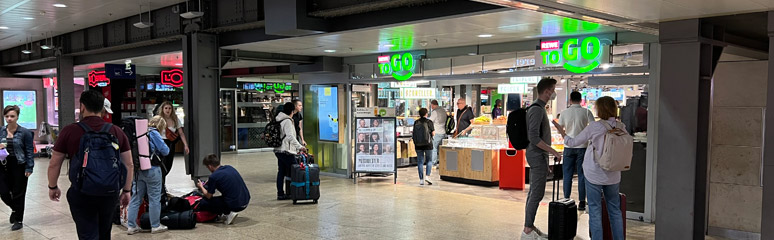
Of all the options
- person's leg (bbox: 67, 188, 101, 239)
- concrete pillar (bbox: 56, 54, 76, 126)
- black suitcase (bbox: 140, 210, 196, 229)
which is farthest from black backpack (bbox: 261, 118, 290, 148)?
concrete pillar (bbox: 56, 54, 76, 126)

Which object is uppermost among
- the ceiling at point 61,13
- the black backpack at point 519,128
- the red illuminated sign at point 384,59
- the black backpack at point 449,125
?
the ceiling at point 61,13

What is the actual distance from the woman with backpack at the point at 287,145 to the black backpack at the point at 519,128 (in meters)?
3.68

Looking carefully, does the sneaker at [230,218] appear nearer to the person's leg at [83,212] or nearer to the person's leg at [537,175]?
the person's leg at [83,212]

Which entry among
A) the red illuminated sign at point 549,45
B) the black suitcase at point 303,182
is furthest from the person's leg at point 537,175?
the black suitcase at point 303,182

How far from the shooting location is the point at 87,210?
4.20 meters

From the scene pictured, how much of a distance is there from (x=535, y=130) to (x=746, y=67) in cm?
248

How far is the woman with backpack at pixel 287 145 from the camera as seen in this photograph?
872 cm

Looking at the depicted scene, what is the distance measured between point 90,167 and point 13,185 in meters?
3.57

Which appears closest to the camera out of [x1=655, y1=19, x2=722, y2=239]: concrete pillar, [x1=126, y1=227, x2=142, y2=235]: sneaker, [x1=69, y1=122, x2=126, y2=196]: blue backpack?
[x1=69, y1=122, x2=126, y2=196]: blue backpack

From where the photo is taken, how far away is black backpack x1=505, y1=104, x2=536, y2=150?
6027 millimetres

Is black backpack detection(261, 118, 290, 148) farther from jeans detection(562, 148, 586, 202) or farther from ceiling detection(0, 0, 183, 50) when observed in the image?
jeans detection(562, 148, 586, 202)

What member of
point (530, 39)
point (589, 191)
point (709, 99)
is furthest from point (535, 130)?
point (530, 39)

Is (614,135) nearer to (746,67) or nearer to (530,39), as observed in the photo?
(746,67)

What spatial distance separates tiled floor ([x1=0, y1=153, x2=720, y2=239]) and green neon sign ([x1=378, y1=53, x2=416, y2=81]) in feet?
6.38
